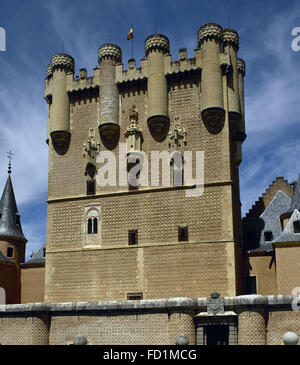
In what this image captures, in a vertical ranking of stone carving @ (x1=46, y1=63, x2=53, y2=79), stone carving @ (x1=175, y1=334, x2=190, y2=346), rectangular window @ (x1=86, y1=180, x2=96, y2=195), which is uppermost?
stone carving @ (x1=46, y1=63, x2=53, y2=79)

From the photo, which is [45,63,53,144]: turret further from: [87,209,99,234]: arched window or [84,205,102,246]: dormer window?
[87,209,99,234]: arched window

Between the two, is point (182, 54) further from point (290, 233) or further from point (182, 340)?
point (182, 340)

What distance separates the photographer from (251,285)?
99.7 feet

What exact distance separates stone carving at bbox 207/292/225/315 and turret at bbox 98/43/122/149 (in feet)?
40.6

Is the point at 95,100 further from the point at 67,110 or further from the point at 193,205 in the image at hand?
the point at 193,205

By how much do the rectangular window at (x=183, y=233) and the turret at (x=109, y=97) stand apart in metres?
6.61

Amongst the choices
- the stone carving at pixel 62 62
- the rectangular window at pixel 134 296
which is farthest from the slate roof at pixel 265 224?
the stone carving at pixel 62 62

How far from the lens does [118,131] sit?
3184cm

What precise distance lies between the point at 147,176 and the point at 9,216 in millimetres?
13083

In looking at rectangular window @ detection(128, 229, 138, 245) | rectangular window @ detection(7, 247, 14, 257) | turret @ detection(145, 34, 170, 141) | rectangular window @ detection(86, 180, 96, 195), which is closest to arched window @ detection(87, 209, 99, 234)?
rectangular window @ detection(86, 180, 96, 195)

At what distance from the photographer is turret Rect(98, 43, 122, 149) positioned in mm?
31703

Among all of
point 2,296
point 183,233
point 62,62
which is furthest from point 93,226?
point 62,62

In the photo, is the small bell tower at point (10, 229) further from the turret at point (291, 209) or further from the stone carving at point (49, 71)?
the turret at point (291, 209)

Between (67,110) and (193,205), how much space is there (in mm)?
10282
